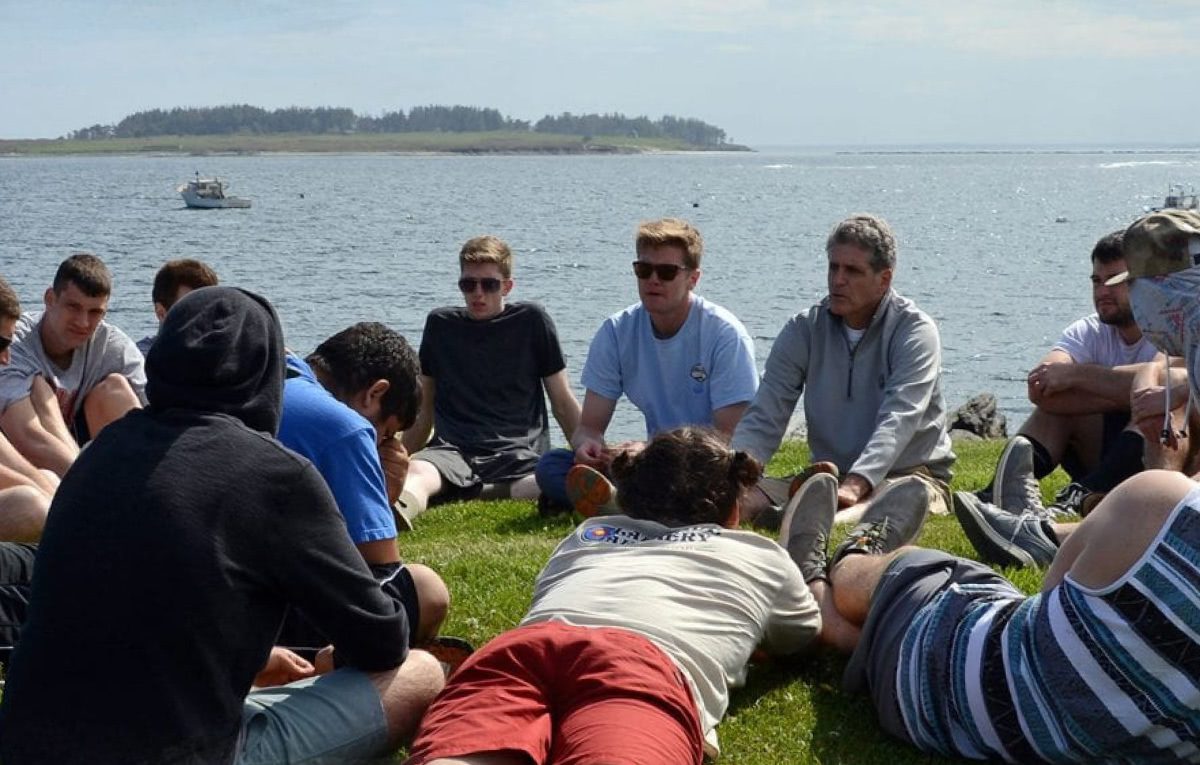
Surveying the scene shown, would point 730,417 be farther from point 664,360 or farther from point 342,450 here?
point 342,450

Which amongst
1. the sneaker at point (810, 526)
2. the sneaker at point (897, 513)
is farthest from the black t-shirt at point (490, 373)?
the sneaker at point (810, 526)

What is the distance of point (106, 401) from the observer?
917 cm

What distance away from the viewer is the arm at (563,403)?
34.3ft

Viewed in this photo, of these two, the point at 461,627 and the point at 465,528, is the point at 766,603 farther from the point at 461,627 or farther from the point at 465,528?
Result: the point at 465,528

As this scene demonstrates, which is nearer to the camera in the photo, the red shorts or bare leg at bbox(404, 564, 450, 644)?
the red shorts

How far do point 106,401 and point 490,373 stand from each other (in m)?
2.71

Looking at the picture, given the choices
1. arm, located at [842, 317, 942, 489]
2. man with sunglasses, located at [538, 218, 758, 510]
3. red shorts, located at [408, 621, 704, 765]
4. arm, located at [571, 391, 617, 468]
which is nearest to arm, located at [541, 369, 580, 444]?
arm, located at [571, 391, 617, 468]

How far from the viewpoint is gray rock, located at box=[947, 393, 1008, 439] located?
54.7 feet

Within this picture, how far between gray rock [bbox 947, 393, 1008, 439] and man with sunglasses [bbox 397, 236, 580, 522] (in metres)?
7.24

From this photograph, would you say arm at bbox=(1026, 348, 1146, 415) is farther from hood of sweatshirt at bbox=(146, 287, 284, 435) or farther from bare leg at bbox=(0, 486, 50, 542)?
hood of sweatshirt at bbox=(146, 287, 284, 435)

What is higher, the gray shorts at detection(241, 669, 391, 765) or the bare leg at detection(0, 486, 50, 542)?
the gray shorts at detection(241, 669, 391, 765)

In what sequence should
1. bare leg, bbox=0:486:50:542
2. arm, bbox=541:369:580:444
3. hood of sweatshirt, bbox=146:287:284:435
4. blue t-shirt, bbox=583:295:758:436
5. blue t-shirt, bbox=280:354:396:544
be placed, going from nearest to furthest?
hood of sweatshirt, bbox=146:287:284:435 < blue t-shirt, bbox=280:354:396:544 < bare leg, bbox=0:486:50:542 < blue t-shirt, bbox=583:295:758:436 < arm, bbox=541:369:580:444

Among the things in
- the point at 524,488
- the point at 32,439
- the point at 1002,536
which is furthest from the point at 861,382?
the point at 32,439

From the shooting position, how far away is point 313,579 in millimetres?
3969
